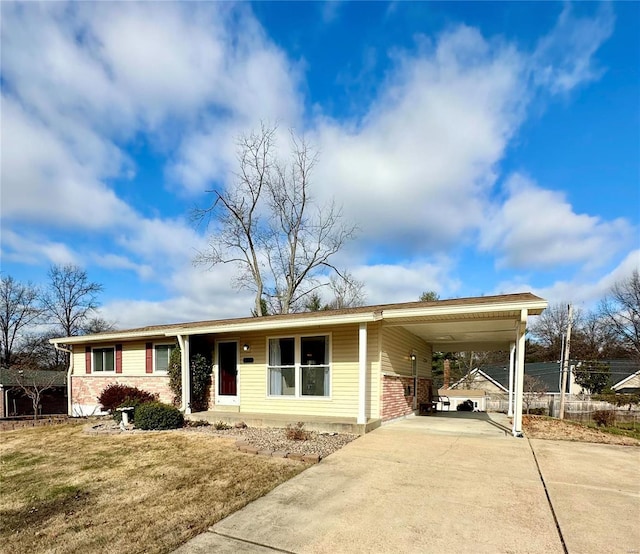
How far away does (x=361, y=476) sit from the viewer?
5012 mm

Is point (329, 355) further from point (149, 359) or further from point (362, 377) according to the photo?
point (149, 359)

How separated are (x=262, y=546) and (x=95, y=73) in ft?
29.4

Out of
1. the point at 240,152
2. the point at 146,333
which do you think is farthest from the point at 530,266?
the point at 146,333

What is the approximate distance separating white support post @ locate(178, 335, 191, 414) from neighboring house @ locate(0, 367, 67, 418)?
10.4 m

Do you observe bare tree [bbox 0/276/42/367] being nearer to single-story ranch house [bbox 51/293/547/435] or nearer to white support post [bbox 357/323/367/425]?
single-story ranch house [bbox 51/293/547/435]

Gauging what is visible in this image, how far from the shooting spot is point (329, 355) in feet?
31.2

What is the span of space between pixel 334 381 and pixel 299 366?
3.33 feet

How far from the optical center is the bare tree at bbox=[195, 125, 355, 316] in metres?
22.1

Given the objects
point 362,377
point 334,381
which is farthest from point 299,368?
point 362,377

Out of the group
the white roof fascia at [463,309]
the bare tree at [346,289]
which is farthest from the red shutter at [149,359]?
the bare tree at [346,289]

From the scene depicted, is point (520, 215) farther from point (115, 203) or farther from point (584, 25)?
point (115, 203)

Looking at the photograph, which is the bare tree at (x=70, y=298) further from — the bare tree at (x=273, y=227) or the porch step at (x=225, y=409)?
the porch step at (x=225, y=409)

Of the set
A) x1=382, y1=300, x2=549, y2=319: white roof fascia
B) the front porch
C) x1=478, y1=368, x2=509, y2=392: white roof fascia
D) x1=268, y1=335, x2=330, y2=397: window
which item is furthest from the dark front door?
x1=478, y1=368, x2=509, y2=392: white roof fascia

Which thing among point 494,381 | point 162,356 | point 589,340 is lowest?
point 494,381
